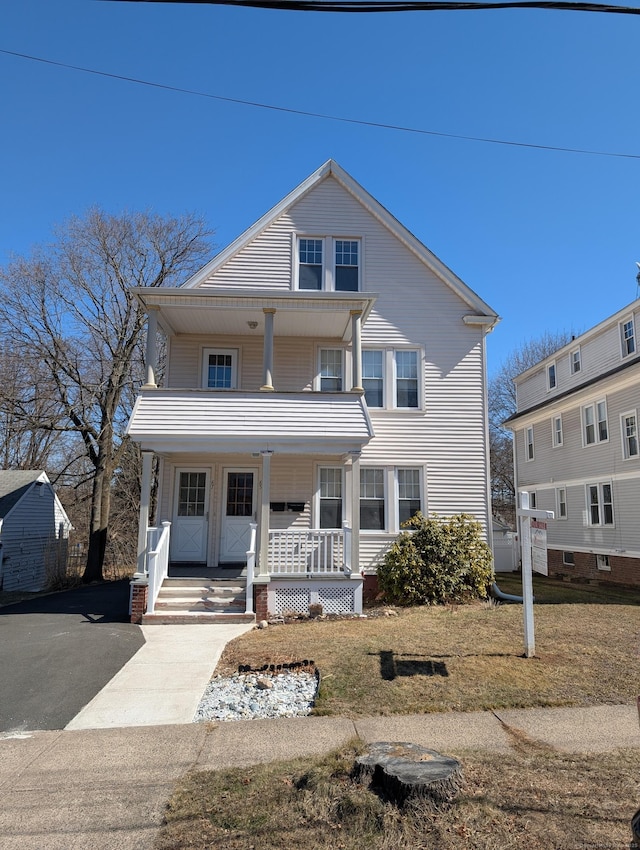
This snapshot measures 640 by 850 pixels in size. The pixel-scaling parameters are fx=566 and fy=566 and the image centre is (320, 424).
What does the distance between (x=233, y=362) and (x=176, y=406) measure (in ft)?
9.85

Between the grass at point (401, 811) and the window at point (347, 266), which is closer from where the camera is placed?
the grass at point (401, 811)

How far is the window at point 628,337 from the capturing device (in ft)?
63.3

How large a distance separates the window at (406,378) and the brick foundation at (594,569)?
9980 millimetres

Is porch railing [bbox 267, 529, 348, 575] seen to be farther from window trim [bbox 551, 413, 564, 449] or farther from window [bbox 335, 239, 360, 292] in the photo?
window trim [bbox 551, 413, 564, 449]

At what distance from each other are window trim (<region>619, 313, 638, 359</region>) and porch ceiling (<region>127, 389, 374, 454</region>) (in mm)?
12378

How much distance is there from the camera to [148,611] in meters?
10.3

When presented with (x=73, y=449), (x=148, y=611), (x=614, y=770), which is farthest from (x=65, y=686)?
(x=73, y=449)

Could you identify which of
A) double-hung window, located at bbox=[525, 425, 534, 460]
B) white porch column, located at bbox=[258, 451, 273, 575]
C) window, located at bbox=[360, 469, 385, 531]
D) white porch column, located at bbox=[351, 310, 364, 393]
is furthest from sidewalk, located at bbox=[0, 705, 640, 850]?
double-hung window, located at bbox=[525, 425, 534, 460]

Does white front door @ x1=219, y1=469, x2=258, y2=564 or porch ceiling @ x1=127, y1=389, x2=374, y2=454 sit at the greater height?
porch ceiling @ x1=127, y1=389, x2=374, y2=454

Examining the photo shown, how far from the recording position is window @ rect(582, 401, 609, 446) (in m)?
20.1

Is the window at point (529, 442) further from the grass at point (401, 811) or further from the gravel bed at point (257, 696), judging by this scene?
the grass at point (401, 811)

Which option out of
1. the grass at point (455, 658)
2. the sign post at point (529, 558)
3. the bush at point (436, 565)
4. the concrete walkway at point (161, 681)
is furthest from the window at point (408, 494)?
the sign post at point (529, 558)

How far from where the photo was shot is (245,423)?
11469mm

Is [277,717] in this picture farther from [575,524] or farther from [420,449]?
[575,524]
